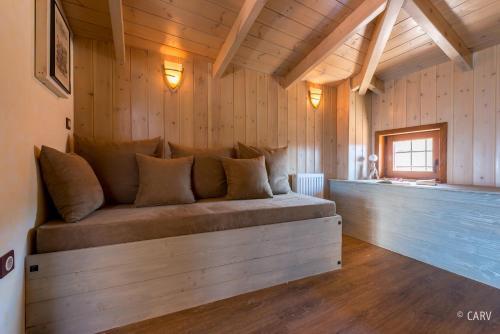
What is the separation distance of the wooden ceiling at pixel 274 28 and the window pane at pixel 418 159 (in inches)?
41.2

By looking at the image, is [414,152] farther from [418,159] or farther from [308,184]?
[308,184]

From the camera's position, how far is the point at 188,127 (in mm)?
2316

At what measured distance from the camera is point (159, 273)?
1320 mm

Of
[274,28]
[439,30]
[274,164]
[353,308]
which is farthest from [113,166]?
[439,30]

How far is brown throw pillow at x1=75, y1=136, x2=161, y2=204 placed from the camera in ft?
5.65

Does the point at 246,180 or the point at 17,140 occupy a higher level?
the point at 17,140

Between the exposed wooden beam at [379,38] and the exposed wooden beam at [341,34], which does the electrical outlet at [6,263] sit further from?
the exposed wooden beam at [379,38]

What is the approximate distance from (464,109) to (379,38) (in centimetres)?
117

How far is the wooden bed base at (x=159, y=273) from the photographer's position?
1.12 meters

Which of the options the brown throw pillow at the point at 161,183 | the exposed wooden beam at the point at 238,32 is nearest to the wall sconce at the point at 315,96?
the exposed wooden beam at the point at 238,32

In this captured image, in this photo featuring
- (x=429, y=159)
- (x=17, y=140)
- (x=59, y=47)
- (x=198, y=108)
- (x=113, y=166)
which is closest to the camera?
(x=17, y=140)

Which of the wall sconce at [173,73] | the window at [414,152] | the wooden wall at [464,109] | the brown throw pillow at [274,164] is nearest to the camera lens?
the wooden wall at [464,109]

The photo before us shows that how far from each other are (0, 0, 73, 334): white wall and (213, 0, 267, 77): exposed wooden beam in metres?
1.29

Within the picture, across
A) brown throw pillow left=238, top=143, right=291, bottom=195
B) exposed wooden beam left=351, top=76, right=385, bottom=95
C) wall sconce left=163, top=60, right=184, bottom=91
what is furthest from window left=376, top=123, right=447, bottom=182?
wall sconce left=163, top=60, right=184, bottom=91
